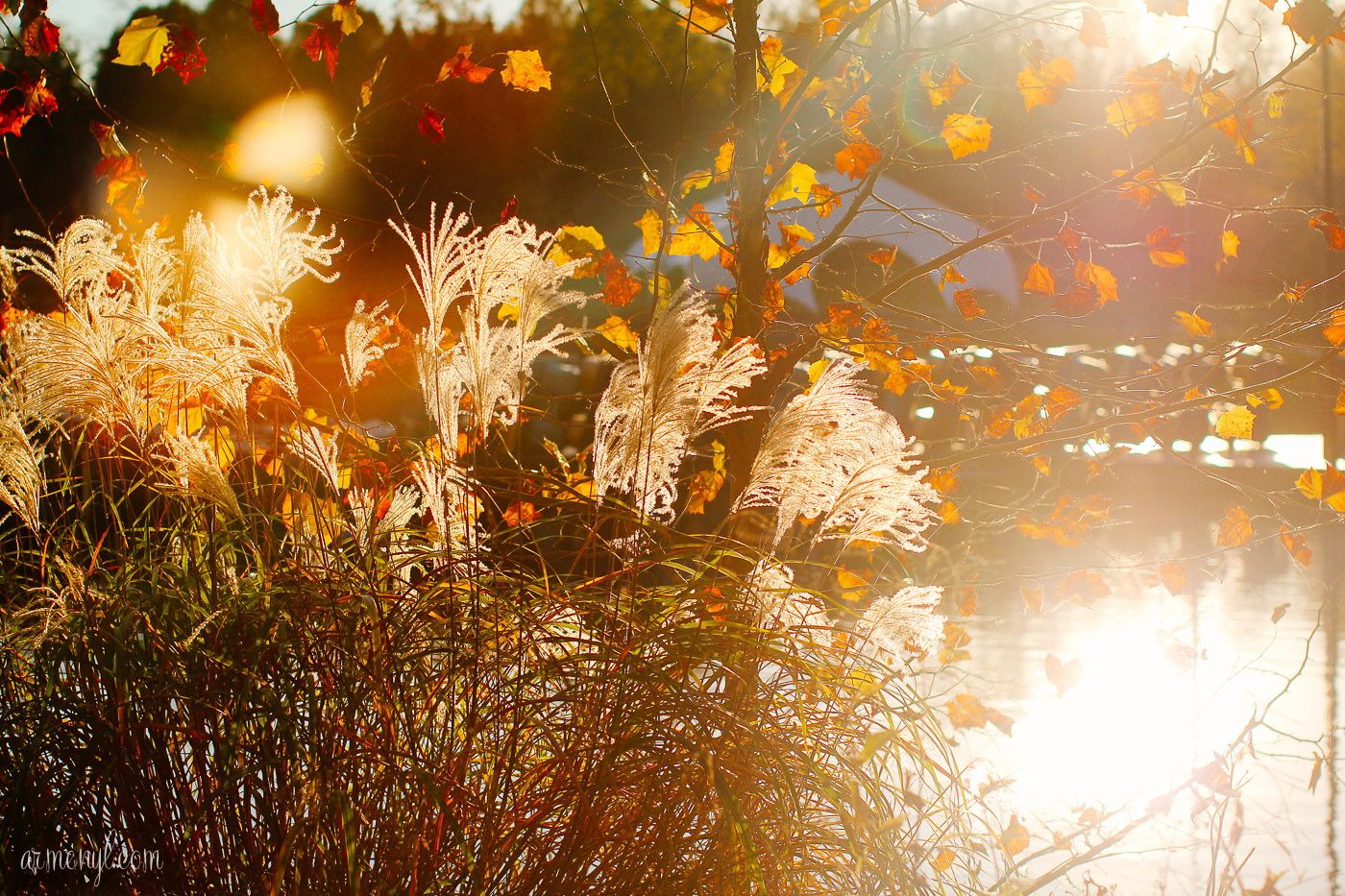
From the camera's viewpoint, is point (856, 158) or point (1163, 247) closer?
point (856, 158)

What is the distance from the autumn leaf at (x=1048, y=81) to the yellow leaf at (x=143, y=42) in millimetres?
1649

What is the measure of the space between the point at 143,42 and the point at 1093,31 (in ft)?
6.00

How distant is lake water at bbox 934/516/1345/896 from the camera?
254 cm

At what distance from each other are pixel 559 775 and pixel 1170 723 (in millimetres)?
3072

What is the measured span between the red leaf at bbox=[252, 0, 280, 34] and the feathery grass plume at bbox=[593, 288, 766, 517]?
0.94 metres

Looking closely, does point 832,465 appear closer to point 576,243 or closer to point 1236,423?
point 576,243

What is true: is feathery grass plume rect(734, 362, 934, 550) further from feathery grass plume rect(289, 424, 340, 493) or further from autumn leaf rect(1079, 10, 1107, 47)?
autumn leaf rect(1079, 10, 1107, 47)

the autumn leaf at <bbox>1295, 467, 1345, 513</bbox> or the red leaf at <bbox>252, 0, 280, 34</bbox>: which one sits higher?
the red leaf at <bbox>252, 0, 280, 34</bbox>

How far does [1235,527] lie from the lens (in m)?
2.45

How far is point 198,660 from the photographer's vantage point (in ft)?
4.20

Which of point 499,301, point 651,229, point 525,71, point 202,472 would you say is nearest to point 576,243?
point 651,229

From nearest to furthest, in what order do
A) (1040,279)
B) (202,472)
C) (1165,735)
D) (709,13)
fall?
(202,472), (709,13), (1040,279), (1165,735)

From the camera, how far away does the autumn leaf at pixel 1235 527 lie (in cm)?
242

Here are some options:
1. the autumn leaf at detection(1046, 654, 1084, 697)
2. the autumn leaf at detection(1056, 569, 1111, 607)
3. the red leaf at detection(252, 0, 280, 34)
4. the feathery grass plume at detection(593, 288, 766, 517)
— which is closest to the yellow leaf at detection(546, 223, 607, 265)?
the red leaf at detection(252, 0, 280, 34)
